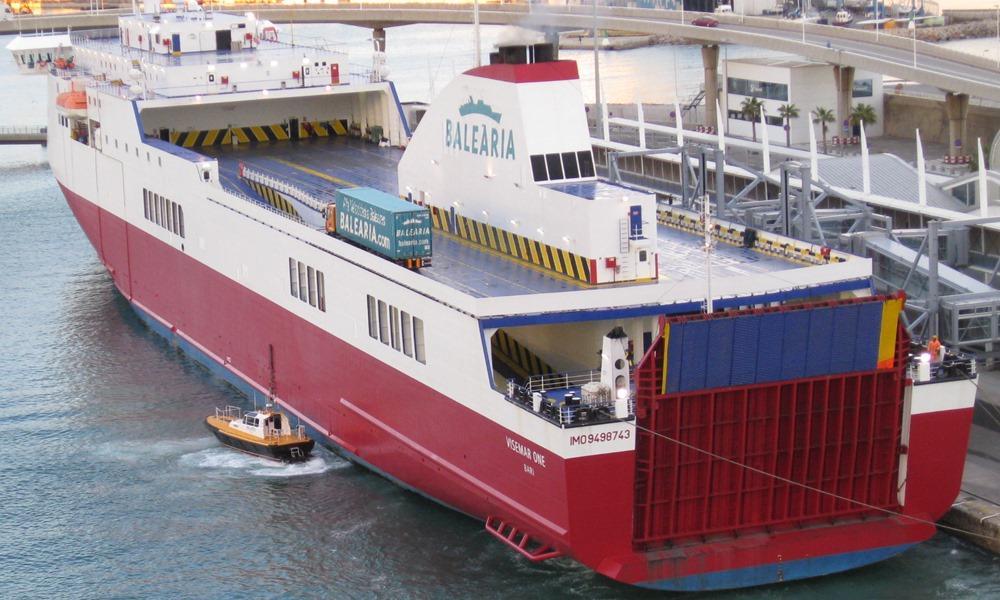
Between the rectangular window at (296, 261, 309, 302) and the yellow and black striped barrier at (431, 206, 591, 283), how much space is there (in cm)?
328

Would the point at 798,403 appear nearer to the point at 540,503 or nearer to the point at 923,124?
the point at 540,503

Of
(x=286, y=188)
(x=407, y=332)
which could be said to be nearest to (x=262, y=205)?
(x=286, y=188)

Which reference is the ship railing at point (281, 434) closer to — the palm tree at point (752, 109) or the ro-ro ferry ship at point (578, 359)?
the ro-ro ferry ship at point (578, 359)

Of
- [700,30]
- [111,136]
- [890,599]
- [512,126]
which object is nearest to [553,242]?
[512,126]

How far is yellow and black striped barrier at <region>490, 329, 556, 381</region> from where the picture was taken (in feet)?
101

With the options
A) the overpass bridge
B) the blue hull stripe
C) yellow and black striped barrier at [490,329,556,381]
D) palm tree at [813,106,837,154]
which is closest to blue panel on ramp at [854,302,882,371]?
the blue hull stripe

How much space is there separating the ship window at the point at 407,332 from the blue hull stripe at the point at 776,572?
7.01 metres

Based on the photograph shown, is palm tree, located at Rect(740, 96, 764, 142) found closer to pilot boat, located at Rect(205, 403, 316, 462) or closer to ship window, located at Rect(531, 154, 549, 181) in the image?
pilot boat, located at Rect(205, 403, 316, 462)

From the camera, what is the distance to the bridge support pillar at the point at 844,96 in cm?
7100

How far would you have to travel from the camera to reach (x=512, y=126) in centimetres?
3192

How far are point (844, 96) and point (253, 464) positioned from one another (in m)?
44.3

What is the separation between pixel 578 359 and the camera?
2961 cm

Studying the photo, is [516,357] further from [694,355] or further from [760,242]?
[694,355]

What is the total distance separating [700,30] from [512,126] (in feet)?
178
